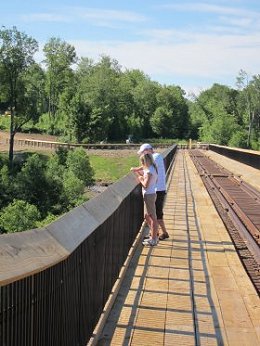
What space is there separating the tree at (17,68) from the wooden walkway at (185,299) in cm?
7638

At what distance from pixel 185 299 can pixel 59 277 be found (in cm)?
335

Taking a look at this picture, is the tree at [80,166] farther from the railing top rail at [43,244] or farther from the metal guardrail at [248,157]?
the railing top rail at [43,244]

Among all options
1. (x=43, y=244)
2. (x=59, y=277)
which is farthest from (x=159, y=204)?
(x=43, y=244)

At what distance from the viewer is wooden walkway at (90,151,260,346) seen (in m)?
5.70

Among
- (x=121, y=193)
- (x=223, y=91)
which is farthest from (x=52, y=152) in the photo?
(x=121, y=193)

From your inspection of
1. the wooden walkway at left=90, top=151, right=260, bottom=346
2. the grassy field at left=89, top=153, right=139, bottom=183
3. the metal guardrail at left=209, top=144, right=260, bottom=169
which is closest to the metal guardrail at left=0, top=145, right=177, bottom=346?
the wooden walkway at left=90, top=151, right=260, bottom=346

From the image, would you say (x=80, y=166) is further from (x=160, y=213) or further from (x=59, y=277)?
(x=59, y=277)

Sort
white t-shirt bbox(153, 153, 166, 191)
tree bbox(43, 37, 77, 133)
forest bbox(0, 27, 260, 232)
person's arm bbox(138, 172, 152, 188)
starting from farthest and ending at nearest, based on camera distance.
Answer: tree bbox(43, 37, 77, 133) → forest bbox(0, 27, 260, 232) → white t-shirt bbox(153, 153, 166, 191) → person's arm bbox(138, 172, 152, 188)

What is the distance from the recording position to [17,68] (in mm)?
85125

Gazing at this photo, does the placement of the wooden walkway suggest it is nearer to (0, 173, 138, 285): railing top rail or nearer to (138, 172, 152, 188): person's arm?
(138, 172, 152, 188): person's arm

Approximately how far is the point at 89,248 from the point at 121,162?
3300 inches

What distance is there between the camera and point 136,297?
275 inches

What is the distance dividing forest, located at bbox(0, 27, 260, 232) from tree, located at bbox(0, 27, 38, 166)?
138 millimetres

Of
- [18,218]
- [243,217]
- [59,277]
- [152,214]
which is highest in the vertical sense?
[59,277]
